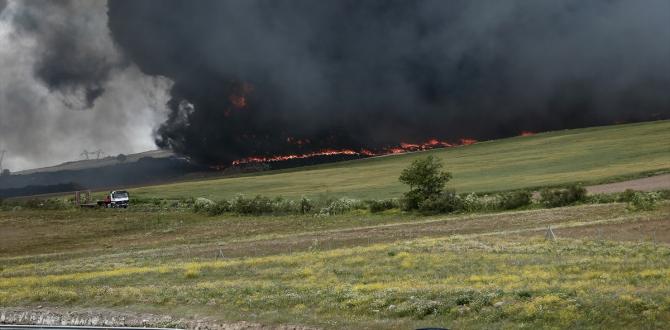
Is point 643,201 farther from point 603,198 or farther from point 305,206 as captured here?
point 305,206

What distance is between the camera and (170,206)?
110375 millimetres

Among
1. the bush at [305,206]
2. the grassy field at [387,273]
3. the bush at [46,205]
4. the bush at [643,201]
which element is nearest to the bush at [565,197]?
the grassy field at [387,273]

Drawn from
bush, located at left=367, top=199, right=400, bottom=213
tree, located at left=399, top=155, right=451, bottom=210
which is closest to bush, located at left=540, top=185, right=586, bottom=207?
→ tree, located at left=399, top=155, right=451, bottom=210

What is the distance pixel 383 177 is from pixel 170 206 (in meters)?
48.3

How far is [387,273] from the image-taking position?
111ft

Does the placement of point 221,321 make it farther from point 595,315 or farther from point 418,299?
point 595,315

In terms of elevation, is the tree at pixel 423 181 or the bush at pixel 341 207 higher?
the tree at pixel 423 181

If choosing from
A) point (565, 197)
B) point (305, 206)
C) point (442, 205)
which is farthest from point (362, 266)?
point (305, 206)

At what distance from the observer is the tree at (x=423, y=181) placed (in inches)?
3169

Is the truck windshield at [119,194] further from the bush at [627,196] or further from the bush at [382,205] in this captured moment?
the bush at [627,196]

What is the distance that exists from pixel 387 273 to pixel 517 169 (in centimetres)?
9217

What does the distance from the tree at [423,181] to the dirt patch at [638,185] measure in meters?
17.4

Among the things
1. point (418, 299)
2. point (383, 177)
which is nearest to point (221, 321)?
point (418, 299)

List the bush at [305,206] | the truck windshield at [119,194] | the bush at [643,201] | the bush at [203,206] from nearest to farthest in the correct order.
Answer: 1. the bush at [643,201]
2. the bush at [305,206]
3. the bush at [203,206]
4. the truck windshield at [119,194]
